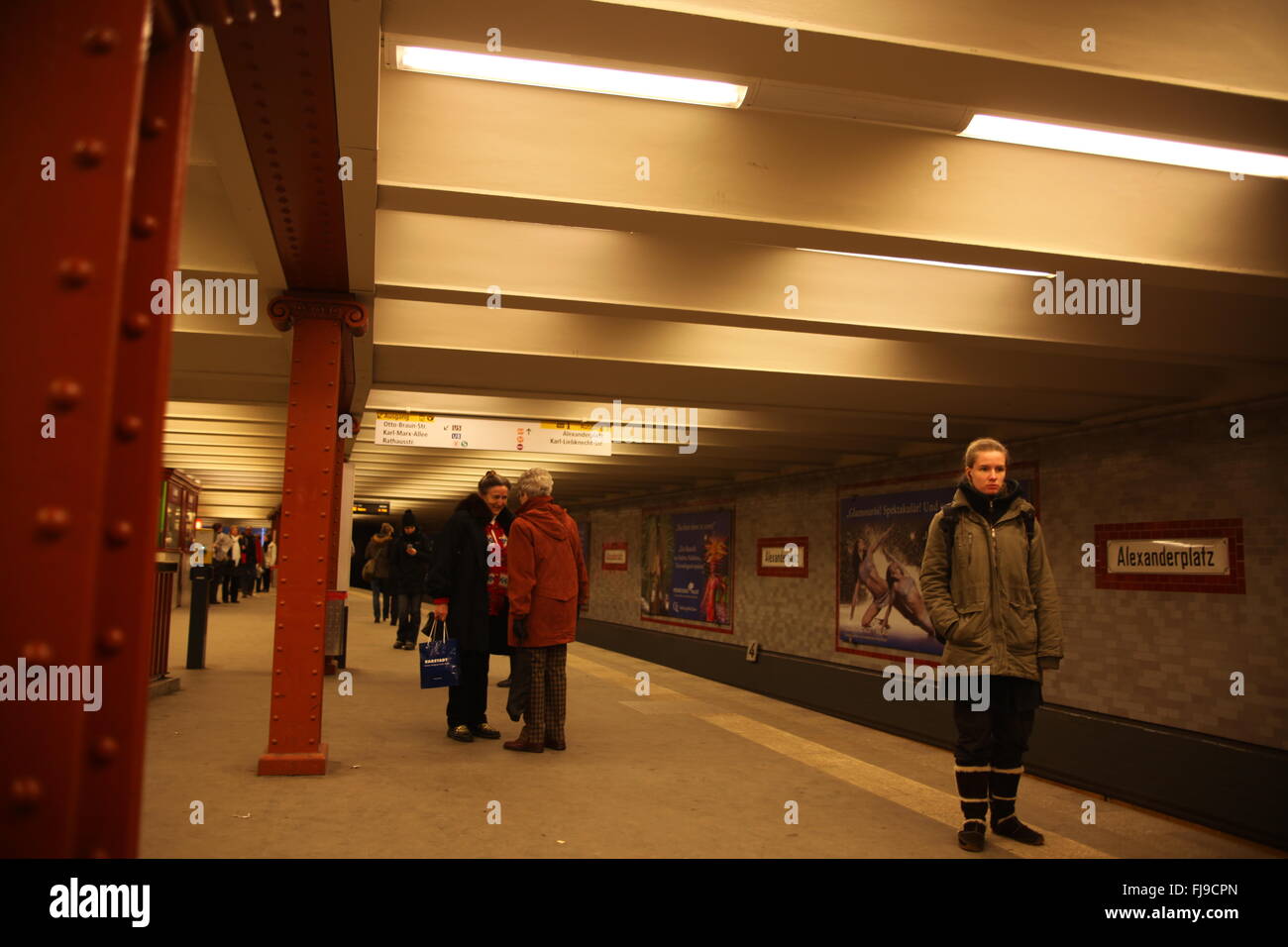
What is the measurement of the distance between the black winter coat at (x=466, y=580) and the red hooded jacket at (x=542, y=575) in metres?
0.43

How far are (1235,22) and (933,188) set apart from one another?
1402 millimetres

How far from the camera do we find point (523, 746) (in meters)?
6.61

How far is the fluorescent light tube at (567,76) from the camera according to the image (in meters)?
3.92

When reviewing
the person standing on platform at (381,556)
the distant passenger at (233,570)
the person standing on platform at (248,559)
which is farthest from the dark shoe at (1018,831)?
the person standing on platform at (248,559)

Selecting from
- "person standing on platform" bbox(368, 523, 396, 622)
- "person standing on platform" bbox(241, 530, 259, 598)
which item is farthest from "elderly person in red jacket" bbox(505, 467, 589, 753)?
"person standing on platform" bbox(241, 530, 259, 598)

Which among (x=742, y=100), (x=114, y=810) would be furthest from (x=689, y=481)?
(x=114, y=810)

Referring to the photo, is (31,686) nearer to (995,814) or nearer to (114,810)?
(114,810)

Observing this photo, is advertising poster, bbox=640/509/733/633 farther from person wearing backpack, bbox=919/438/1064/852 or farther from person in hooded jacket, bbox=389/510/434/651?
person wearing backpack, bbox=919/438/1064/852

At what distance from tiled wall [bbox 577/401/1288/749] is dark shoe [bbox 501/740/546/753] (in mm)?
5207

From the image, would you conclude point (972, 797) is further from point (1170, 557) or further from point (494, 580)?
point (1170, 557)

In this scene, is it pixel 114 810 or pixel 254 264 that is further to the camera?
pixel 254 264

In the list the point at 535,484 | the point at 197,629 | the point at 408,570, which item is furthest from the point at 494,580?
the point at 408,570

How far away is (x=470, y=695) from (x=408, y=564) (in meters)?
5.99

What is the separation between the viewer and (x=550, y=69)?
12.9ft
